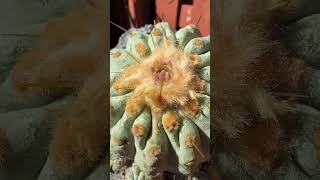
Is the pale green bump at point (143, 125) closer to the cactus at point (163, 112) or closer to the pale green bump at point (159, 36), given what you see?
the cactus at point (163, 112)

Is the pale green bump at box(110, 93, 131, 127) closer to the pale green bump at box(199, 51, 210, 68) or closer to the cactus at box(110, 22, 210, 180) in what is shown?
the cactus at box(110, 22, 210, 180)

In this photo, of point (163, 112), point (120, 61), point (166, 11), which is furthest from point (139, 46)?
point (166, 11)

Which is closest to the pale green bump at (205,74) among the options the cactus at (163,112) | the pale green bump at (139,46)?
the cactus at (163,112)

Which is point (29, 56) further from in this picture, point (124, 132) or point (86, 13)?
point (124, 132)

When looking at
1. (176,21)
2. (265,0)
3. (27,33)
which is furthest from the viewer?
(176,21)

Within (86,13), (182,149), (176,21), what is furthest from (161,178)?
(176,21)

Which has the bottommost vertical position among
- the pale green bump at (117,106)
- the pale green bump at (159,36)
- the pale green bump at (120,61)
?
the pale green bump at (117,106)

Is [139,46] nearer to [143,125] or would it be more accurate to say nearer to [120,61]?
[120,61]

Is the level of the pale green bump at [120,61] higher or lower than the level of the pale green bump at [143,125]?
higher
